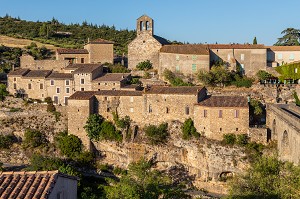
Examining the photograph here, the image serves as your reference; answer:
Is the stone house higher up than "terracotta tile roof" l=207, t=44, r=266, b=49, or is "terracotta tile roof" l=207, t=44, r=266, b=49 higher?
"terracotta tile roof" l=207, t=44, r=266, b=49

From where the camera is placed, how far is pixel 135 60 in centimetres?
5922

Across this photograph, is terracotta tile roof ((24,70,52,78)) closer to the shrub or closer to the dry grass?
the shrub

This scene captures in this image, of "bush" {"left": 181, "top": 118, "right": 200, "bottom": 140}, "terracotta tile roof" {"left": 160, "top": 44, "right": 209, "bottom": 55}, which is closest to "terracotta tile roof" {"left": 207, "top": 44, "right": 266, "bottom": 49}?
"terracotta tile roof" {"left": 160, "top": 44, "right": 209, "bottom": 55}

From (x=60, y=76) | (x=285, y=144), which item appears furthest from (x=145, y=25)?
(x=285, y=144)

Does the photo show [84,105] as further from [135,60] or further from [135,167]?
[135,60]

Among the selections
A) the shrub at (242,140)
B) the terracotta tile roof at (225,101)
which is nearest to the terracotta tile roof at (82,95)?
the terracotta tile roof at (225,101)

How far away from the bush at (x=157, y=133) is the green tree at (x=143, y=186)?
7.61 feet

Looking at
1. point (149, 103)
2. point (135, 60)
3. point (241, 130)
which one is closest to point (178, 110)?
point (149, 103)

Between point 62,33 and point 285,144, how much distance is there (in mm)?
74167

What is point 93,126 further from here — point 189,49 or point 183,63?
point 189,49

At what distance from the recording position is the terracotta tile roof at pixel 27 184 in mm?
13102

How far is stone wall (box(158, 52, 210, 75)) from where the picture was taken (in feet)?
176

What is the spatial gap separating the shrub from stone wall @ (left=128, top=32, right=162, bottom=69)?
18927 millimetres

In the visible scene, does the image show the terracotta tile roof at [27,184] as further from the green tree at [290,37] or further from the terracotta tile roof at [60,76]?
the green tree at [290,37]
